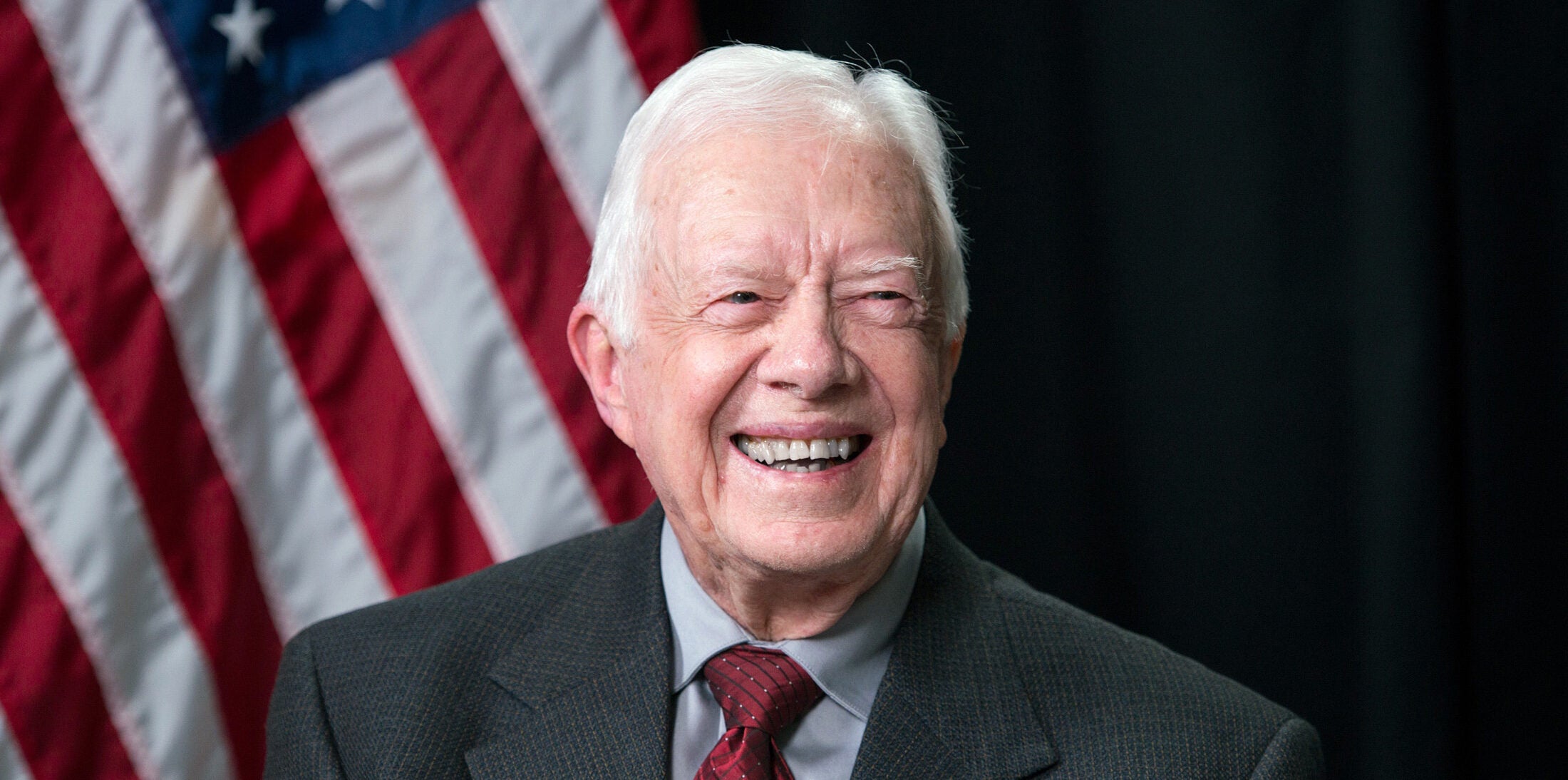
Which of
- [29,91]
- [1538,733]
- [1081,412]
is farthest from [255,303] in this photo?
[1538,733]

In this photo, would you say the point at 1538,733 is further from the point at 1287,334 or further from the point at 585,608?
the point at 585,608

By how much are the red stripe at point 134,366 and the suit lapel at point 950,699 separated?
1319 millimetres

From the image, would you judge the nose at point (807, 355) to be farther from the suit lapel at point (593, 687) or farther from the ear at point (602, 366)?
the suit lapel at point (593, 687)

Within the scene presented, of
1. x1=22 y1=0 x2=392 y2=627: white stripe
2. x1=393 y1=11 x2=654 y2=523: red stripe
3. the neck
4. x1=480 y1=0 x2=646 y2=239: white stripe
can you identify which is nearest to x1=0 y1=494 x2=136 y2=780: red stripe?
x1=22 y1=0 x2=392 y2=627: white stripe

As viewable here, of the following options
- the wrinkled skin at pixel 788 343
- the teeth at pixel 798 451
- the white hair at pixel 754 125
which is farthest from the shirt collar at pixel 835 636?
the white hair at pixel 754 125

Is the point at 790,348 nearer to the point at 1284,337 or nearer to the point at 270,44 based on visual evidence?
the point at 270,44

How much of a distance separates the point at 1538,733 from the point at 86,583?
2590 mm

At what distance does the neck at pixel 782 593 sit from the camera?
1.84 meters

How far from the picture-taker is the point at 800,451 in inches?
69.1

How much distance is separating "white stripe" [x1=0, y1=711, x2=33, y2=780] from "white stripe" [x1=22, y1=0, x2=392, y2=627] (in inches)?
17.7

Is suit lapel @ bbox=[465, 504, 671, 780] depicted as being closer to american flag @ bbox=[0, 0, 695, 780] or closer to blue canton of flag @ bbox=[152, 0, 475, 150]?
american flag @ bbox=[0, 0, 695, 780]

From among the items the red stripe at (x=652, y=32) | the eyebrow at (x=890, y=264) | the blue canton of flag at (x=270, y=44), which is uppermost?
the blue canton of flag at (x=270, y=44)

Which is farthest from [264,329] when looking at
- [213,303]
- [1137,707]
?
[1137,707]

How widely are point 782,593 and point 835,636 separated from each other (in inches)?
3.5
